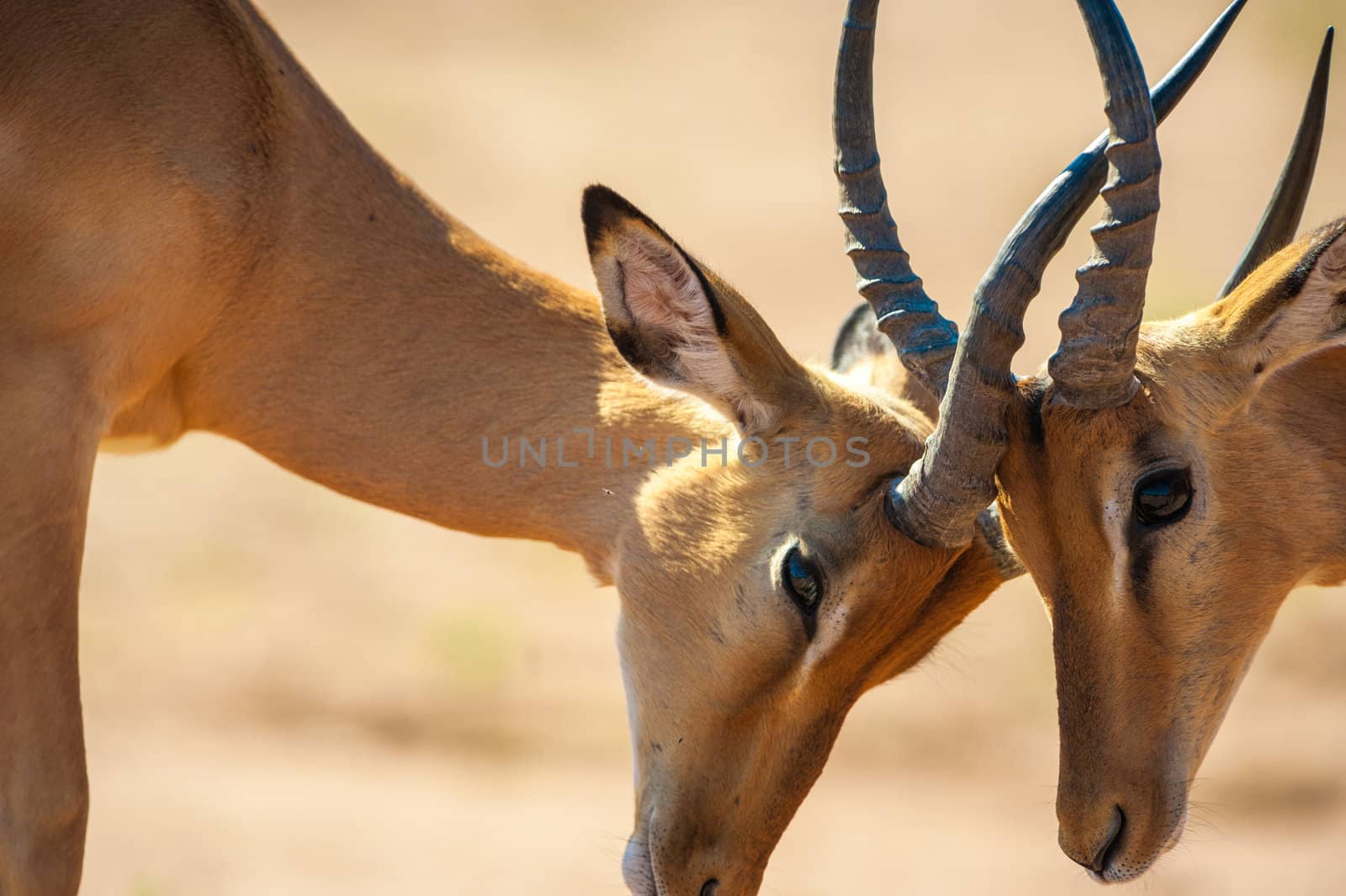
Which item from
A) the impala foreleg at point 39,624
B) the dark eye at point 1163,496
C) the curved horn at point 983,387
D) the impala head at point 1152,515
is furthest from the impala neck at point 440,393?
the dark eye at point 1163,496

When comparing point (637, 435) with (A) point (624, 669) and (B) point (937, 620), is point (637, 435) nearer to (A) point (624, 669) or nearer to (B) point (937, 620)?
(A) point (624, 669)

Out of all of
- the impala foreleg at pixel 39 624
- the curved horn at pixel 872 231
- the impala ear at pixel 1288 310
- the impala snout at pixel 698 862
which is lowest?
the impala snout at pixel 698 862

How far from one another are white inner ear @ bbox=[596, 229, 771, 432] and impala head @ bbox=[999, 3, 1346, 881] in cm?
79

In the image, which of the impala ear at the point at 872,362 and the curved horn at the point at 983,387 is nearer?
the curved horn at the point at 983,387

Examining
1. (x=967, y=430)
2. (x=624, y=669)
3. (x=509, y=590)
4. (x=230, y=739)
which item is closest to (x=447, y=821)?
(x=230, y=739)

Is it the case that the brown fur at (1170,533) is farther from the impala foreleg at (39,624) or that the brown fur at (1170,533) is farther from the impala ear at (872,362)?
the impala foreleg at (39,624)

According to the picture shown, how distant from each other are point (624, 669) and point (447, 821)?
3.38m

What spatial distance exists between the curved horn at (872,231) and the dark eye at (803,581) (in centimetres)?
58

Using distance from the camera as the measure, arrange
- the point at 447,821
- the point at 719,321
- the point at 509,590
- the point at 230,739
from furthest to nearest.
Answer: the point at 509,590, the point at 230,739, the point at 447,821, the point at 719,321

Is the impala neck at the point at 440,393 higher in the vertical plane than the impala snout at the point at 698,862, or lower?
higher

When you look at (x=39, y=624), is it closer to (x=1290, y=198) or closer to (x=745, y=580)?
(x=745, y=580)

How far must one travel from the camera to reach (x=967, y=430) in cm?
382

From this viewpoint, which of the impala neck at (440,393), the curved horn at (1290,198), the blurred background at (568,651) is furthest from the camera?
the blurred background at (568,651)

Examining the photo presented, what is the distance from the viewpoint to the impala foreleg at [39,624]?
163 inches
